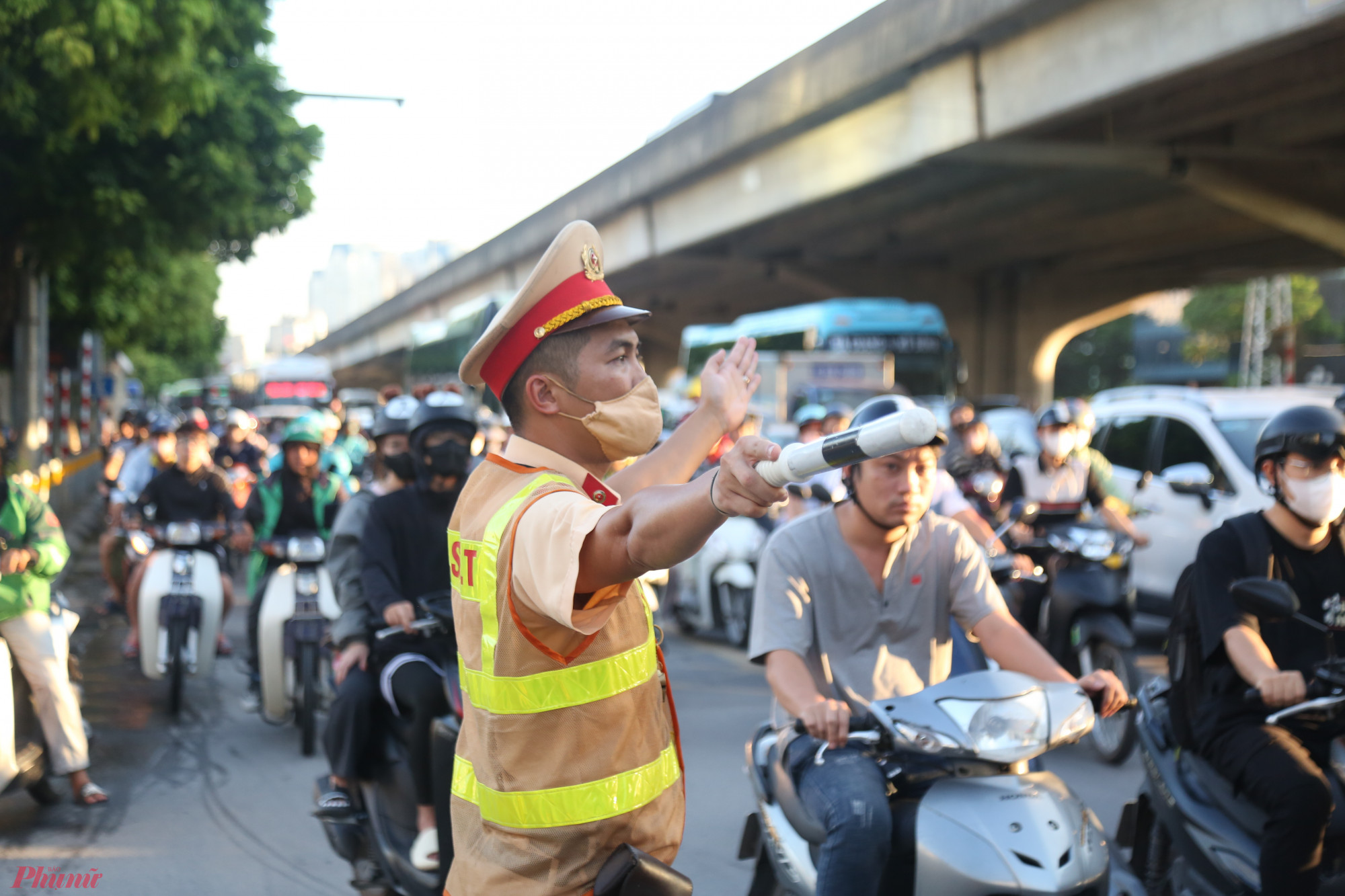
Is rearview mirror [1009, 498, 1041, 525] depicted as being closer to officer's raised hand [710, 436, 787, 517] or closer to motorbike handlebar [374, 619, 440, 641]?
motorbike handlebar [374, 619, 440, 641]

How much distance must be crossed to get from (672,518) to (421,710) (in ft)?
10.6

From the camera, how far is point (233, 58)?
18.2 meters

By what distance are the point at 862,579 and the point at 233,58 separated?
16.8 m

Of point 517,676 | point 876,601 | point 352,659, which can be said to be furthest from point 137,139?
point 517,676

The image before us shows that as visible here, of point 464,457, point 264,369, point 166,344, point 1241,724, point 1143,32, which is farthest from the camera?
point 166,344

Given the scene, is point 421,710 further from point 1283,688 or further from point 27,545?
point 1283,688

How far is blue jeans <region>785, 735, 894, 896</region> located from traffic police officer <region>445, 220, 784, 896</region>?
3.20 ft

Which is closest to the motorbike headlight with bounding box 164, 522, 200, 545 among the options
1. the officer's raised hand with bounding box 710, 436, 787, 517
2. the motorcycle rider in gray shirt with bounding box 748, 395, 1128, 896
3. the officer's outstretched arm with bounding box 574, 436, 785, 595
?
the motorcycle rider in gray shirt with bounding box 748, 395, 1128, 896

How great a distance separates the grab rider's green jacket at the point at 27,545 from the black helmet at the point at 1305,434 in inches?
209

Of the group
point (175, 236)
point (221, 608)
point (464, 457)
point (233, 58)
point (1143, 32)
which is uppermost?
point (233, 58)

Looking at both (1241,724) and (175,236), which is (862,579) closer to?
(1241,724)

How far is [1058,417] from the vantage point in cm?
863

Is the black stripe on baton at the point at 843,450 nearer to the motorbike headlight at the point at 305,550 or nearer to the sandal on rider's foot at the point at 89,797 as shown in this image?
the sandal on rider's foot at the point at 89,797

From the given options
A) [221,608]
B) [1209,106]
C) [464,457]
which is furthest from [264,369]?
[464,457]
